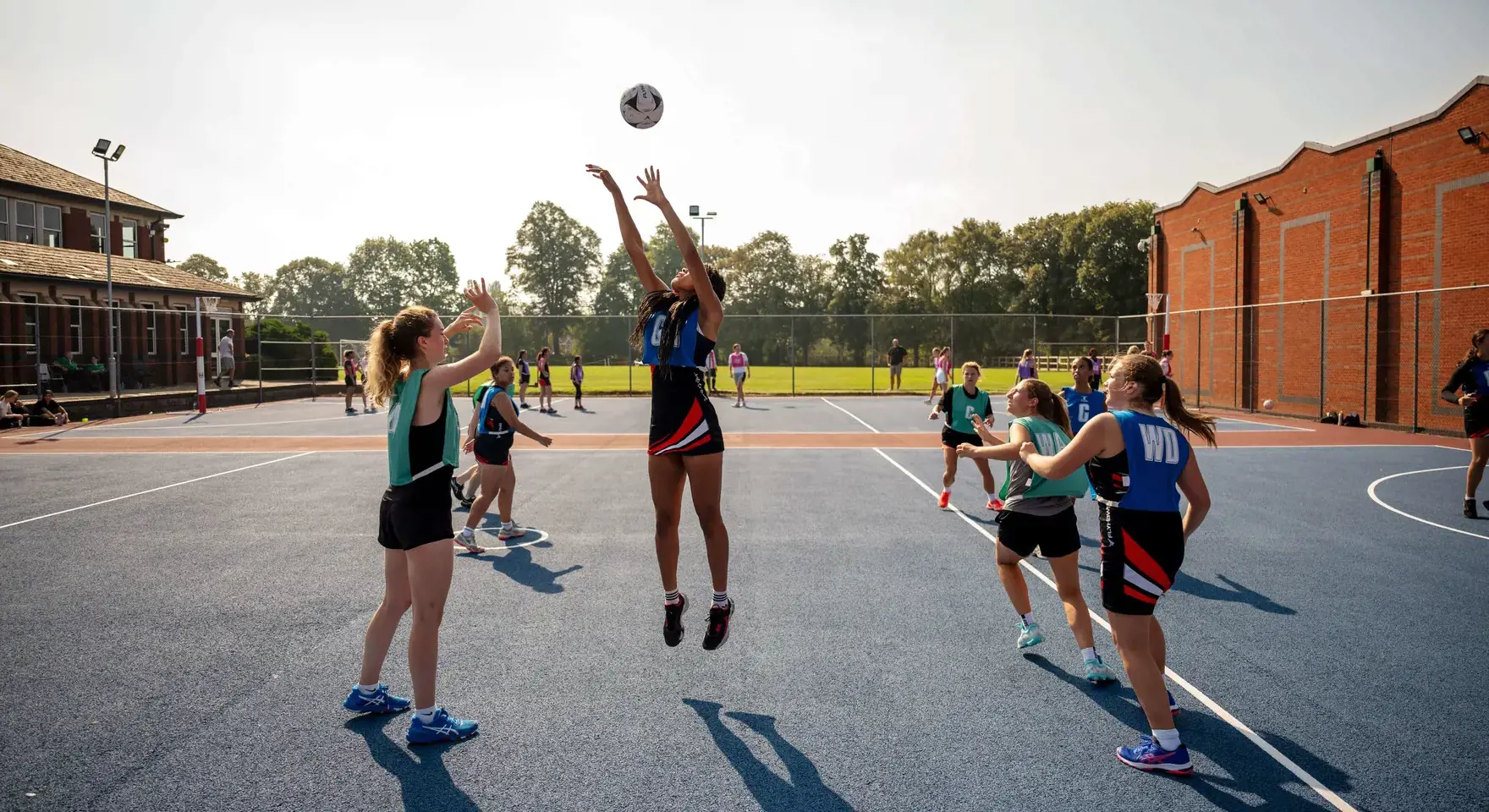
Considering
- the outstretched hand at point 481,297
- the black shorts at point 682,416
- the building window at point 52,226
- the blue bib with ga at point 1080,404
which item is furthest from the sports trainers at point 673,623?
the building window at point 52,226

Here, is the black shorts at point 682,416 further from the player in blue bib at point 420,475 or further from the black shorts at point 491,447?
the black shorts at point 491,447

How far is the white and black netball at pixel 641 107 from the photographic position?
6664 millimetres

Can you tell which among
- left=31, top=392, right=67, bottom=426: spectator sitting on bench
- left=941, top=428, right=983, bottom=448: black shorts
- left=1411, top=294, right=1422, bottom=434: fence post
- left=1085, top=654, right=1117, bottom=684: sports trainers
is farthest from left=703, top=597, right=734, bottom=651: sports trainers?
left=31, top=392, right=67, bottom=426: spectator sitting on bench

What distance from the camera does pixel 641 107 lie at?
673cm

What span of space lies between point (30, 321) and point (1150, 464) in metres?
37.8

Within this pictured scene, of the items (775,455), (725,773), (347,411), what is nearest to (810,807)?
(725,773)

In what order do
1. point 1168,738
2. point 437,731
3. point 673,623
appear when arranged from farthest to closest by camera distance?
point 673,623, point 437,731, point 1168,738

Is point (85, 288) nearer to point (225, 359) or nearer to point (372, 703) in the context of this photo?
point (225, 359)

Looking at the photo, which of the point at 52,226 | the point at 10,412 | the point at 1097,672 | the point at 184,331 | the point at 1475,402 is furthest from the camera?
the point at 52,226

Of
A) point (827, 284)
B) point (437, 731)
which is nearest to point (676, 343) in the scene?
point (437, 731)

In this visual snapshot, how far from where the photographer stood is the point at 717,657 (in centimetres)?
542

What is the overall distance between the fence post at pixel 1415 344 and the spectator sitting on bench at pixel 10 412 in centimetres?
3264

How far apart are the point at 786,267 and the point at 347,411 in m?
60.9

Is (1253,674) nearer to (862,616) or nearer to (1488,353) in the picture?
(862,616)
